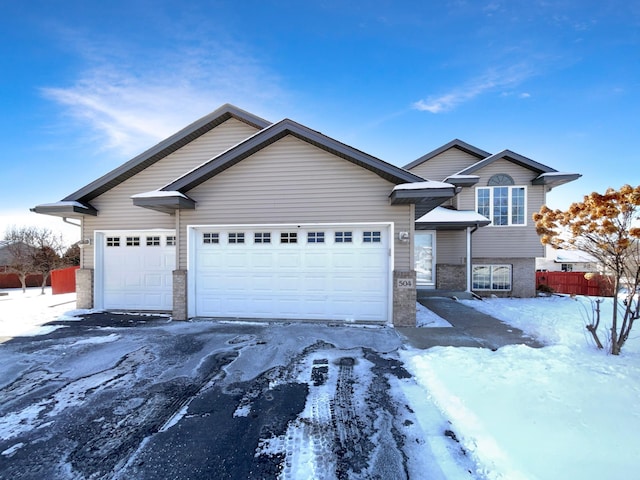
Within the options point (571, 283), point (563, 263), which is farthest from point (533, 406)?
point (563, 263)

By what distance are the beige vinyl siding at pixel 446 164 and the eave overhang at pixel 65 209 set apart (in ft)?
43.0

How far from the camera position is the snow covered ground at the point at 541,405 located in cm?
235

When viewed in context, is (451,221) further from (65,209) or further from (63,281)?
(63,281)

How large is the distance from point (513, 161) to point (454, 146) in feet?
8.58

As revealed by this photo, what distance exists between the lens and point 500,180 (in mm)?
12359

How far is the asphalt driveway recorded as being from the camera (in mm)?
2428

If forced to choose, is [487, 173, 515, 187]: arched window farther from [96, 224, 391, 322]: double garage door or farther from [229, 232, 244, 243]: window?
[229, 232, 244, 243]: window

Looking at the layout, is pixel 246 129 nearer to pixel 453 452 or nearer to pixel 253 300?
pixel 253 300

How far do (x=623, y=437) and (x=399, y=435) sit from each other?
2.11m

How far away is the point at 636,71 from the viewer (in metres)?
7.39

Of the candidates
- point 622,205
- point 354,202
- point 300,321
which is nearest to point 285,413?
point 300,321

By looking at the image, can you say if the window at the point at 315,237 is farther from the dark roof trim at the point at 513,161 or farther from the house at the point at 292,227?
the dark roof trim at the point at 513,161

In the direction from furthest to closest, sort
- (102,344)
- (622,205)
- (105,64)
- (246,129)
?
(246,129)
(105,64)
(102,344)
(622,205)

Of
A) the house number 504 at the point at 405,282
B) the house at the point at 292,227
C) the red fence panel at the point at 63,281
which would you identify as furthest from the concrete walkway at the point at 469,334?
the red fence panel at the point at 63,281
